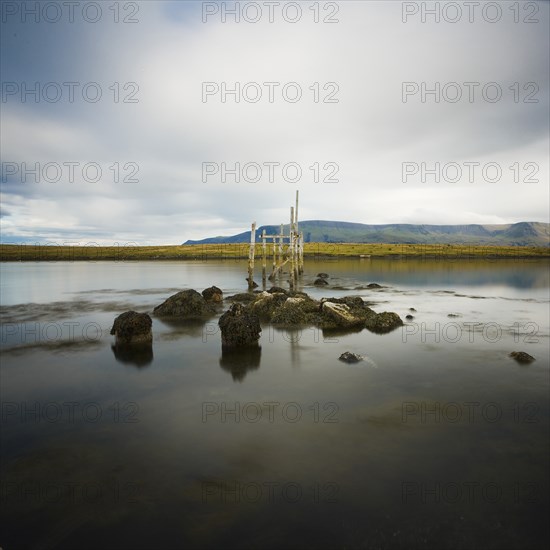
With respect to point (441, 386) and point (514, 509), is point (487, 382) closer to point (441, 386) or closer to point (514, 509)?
point (441, 386)

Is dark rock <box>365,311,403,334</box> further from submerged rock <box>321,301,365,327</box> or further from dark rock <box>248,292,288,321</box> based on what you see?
dark rock <box>248,292,288,321</box>

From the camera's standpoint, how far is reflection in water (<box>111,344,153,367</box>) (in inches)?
479

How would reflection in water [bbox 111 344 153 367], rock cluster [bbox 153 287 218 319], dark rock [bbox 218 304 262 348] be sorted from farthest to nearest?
1. rock cluster [bbox 153 287 218 319]
2. dark rock [bbox 218 304 262 348]
3. reflection in water [bbox 111 344 153 367]

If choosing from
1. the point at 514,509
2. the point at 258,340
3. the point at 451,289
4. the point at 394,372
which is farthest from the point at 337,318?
the point at 451,289

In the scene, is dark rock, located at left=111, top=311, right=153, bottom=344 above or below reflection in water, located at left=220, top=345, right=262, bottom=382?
above

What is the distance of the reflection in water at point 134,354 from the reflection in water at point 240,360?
258 centimetres

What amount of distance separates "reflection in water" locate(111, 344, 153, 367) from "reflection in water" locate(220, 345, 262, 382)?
2.58m

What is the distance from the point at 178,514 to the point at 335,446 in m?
3.01

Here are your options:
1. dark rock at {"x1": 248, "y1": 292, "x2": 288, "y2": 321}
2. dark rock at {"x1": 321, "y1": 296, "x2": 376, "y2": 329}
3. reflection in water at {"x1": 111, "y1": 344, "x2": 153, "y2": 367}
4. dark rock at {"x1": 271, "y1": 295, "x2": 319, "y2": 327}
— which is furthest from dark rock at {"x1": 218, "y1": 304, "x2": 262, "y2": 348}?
dark rock at {"x1": 248, "y1": 292, "x2": 288, "y2": 321}

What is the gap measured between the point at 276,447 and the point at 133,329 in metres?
9.42

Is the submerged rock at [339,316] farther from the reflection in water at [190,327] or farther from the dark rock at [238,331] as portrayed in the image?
the reflection in water at [190,327]

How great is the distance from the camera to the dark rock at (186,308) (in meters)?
21.0

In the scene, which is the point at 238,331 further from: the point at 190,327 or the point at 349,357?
the point at 190,327

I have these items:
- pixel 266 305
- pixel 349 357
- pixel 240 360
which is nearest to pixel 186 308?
pixel 266 305
